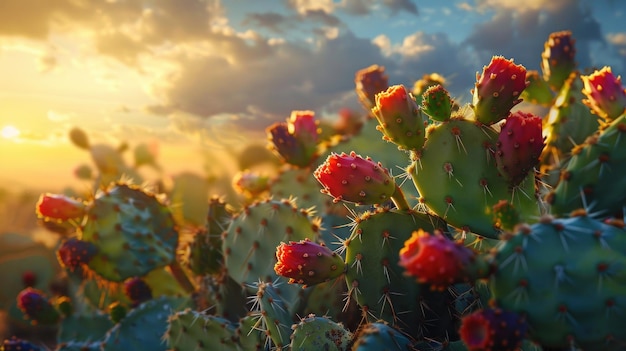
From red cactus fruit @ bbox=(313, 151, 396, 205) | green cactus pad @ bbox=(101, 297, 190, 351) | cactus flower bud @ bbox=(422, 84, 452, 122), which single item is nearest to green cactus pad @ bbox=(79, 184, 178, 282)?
green cactus pad @ bbox=(101, 297, 190, 351)

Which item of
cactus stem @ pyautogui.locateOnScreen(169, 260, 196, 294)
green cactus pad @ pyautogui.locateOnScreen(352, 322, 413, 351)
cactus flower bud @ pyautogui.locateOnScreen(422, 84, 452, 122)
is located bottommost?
cactus stem @ pyautogui.locateOnScreen(169, 260, 196, 294)

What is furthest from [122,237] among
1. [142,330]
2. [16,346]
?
[16,346]

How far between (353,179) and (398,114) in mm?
215

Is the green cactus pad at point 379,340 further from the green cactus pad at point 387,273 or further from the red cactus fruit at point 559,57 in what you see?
the red cactus fruit at point 559,57

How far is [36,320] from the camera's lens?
3090mm

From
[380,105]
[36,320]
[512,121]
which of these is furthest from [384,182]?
[36,320]

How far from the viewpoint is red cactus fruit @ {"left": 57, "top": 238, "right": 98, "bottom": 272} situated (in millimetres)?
2693

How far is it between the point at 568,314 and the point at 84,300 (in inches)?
134

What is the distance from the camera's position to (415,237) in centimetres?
104

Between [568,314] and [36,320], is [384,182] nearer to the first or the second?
[568,314]

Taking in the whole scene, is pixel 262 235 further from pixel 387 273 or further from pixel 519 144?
pixel 519 144

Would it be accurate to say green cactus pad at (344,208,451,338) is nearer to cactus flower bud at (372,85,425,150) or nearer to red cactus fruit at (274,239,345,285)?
red cactus fruit at (274,239,345,285)

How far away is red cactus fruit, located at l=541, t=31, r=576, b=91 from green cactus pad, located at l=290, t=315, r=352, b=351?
202cm

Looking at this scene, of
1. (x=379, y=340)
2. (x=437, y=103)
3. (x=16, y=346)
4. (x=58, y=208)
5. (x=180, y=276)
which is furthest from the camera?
(x=180, y=276)
